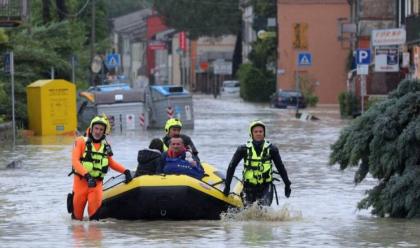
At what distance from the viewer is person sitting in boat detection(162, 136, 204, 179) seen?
16.8 metres

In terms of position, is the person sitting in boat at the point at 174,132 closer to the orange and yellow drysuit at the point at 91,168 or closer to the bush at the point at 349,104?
the orange and yellow drysuit at the point at 91,168

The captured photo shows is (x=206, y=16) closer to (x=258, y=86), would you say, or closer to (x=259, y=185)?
(x=258, y=86)

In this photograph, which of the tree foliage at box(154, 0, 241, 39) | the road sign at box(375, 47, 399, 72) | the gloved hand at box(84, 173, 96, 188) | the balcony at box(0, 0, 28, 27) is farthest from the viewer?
the tree foliage at box(154, 0, 241, 39)

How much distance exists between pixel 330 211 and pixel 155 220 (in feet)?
10.6

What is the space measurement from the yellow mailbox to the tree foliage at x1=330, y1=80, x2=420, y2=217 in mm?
24238

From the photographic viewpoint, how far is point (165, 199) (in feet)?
53.4

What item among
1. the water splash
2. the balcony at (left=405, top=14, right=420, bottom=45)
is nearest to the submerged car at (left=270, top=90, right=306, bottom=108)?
the balcony at (left=405, top=14, right=420, bottom=45)

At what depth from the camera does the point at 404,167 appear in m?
17.2

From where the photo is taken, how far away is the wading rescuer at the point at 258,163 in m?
16.3

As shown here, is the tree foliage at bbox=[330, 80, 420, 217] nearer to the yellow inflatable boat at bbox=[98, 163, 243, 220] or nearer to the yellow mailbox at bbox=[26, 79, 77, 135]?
the yellow inflatable boat at bbox=[98, 163, 243, 220]

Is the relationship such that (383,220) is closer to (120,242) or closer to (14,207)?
(120,242)

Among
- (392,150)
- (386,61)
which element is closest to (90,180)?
(392,150)

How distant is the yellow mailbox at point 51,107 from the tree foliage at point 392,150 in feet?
79.5

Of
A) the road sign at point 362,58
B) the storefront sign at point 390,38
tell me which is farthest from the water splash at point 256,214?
the storefront sign at point 390,38
